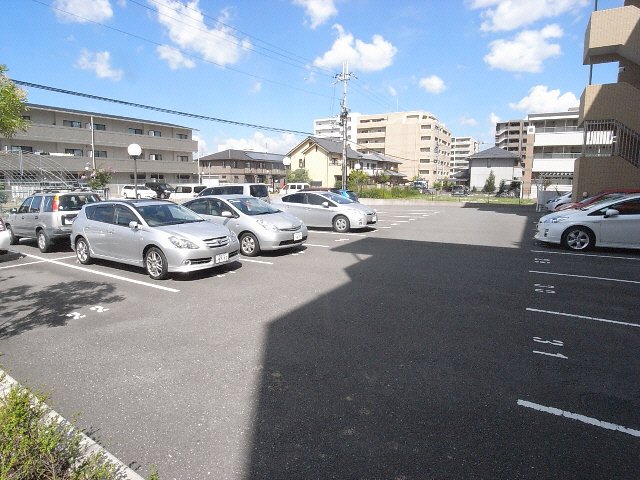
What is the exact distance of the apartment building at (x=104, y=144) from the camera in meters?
36.1

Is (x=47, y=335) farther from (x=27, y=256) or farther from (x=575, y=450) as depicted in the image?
(x=27, y=256)

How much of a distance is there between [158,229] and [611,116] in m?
18.9

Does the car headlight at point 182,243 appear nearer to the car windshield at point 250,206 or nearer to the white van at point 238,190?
the car windshield at point 250,206

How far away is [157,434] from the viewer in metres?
2.95

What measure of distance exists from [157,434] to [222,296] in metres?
3.56

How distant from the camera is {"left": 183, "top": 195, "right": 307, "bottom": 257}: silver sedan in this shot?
376 inches

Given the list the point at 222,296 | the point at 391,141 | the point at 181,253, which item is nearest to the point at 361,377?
the point at 222,296

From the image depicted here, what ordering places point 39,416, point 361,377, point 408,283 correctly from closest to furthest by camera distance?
point 39,416, point 361,377, point 408,283

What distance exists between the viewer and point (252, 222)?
381 inches

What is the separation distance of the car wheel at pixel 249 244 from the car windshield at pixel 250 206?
2.10 feet

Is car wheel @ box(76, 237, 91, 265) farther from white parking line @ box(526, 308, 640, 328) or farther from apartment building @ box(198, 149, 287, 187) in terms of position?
apartment building @ box(198, 149, 287, 187)

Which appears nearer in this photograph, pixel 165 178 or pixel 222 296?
pixel 222 296

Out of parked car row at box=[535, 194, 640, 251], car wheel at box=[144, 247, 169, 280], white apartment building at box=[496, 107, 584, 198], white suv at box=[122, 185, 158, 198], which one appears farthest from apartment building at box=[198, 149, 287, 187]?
car wheel at box=[144, 247, 169, 280]

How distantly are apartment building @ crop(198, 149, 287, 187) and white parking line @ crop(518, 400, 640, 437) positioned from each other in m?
58.6
